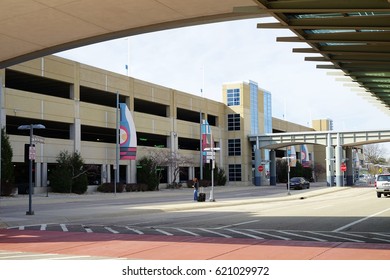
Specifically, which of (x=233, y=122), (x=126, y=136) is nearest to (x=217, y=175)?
(x=233, y=122)

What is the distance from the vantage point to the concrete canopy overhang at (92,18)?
12898 mm

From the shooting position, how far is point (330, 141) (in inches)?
2948

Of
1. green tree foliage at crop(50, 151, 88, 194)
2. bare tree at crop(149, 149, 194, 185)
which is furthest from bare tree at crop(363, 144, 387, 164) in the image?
green tree foliage at crop(50, 151, 88, 194)

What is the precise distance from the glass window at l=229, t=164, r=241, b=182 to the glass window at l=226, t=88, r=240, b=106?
10594 millimetres

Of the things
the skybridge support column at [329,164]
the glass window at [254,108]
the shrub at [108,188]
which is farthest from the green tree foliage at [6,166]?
the glass window at [254,108]


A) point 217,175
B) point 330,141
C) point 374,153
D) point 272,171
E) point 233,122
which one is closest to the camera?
point 330,141

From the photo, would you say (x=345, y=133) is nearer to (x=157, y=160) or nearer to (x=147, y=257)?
(x=157, y=160)

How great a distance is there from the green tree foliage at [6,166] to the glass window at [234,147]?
149 ft

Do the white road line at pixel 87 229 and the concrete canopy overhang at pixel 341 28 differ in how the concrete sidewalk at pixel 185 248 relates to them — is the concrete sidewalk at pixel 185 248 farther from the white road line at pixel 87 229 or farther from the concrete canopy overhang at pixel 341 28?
the concrete canopy overhang at pixel 341 28

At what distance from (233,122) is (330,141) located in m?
16.8

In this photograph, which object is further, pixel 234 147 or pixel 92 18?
pixel 234 147

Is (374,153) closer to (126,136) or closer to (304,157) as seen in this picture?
(304,157)

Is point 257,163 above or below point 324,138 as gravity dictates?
below

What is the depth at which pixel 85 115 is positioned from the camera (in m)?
53.5
